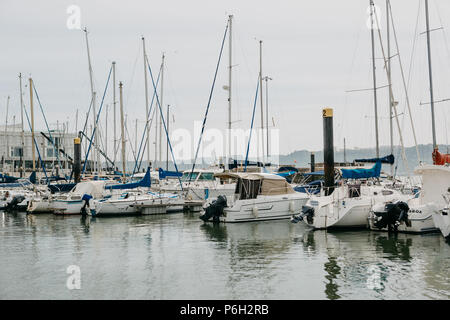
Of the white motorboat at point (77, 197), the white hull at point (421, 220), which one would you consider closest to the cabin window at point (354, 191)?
the white hull at point (421, 220)

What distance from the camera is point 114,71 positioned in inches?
1834

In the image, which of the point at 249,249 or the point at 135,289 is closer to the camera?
the point at 135,289

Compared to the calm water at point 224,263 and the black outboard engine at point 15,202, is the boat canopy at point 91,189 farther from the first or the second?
the calm water at point 224,263

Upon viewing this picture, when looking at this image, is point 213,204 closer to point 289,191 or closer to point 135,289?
point 289,191

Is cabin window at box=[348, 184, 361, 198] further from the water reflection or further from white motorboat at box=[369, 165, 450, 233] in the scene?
the water reflection

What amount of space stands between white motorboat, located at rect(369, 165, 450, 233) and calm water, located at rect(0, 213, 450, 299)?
67cm

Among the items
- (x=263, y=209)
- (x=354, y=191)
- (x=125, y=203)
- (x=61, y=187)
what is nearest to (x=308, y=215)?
(x=354, y=191)

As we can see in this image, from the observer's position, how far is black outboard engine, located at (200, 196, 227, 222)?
94.4 ft

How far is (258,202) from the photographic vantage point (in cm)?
2892

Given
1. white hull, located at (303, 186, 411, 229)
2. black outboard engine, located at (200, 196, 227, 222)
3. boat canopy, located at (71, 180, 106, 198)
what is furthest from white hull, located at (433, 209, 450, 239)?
boat canopy, located at (71, 180, 106, 198)

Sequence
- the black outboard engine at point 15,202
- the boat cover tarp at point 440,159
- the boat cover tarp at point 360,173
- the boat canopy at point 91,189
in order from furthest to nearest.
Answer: the black outboard engine at point 15,202 < the boat canopy at point 91,189 < the boat cover tarp at point 360,173 < the boat cover tarp at point 440,159

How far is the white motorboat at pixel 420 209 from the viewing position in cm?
2222
